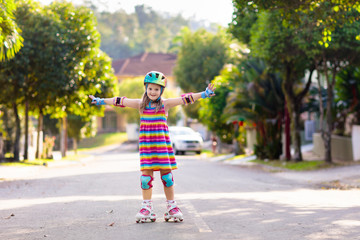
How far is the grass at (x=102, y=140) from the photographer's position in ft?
199

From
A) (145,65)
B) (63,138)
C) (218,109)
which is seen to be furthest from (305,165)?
Result: (145,65)

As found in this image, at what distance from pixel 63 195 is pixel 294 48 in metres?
11.3

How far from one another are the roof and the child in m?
68.9

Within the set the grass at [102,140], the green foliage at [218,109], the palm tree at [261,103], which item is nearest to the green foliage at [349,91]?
the palm tree at [261,103]

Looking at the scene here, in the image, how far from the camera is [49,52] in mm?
22609

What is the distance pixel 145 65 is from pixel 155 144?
2863 inches

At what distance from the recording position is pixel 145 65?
79438mm

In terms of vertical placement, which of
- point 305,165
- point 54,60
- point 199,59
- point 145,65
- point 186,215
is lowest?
point 186,215

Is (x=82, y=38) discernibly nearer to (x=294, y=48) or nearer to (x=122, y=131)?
(x=294, y=48)

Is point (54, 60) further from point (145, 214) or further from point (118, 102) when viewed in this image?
point (145, 214)

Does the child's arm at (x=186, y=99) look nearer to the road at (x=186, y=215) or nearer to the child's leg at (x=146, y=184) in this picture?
the child's leg at (x=146, y=184)

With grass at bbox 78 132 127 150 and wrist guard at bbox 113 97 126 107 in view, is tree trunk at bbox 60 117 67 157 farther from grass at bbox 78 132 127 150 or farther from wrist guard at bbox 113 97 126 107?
wrist guard at bbox 113 97 126 107

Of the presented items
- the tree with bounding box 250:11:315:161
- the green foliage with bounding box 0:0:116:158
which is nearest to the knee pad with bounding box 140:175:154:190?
the tree with bounding box 250:11:315:161

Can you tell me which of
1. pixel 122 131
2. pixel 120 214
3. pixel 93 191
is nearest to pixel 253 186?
pixel 93 191
